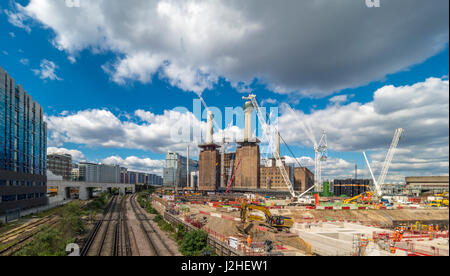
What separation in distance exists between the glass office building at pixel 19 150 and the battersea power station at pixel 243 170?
113 metres

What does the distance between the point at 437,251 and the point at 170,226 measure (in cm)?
3893

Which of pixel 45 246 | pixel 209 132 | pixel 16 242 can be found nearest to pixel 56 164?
pixel 209 132

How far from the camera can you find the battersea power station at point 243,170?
16762cm

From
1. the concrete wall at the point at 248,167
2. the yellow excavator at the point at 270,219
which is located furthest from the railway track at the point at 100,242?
the concrete wall at the point at 248,167

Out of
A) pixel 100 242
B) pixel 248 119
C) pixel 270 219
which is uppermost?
pixel 248 119

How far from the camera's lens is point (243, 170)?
170 metres

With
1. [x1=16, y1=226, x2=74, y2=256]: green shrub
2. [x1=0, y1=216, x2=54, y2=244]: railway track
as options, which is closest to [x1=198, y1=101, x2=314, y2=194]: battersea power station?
[x1=0, y1=216, x2=54, y2=244]: railway track

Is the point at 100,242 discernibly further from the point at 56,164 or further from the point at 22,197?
the point at 56,164

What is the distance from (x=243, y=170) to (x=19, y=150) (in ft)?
424

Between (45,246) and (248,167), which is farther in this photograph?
(248,167)

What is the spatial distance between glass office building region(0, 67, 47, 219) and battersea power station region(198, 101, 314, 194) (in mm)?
112818

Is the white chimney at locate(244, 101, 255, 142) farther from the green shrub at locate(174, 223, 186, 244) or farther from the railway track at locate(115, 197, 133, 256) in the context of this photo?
the green shrub at locate(174, 223, 186, 244)
